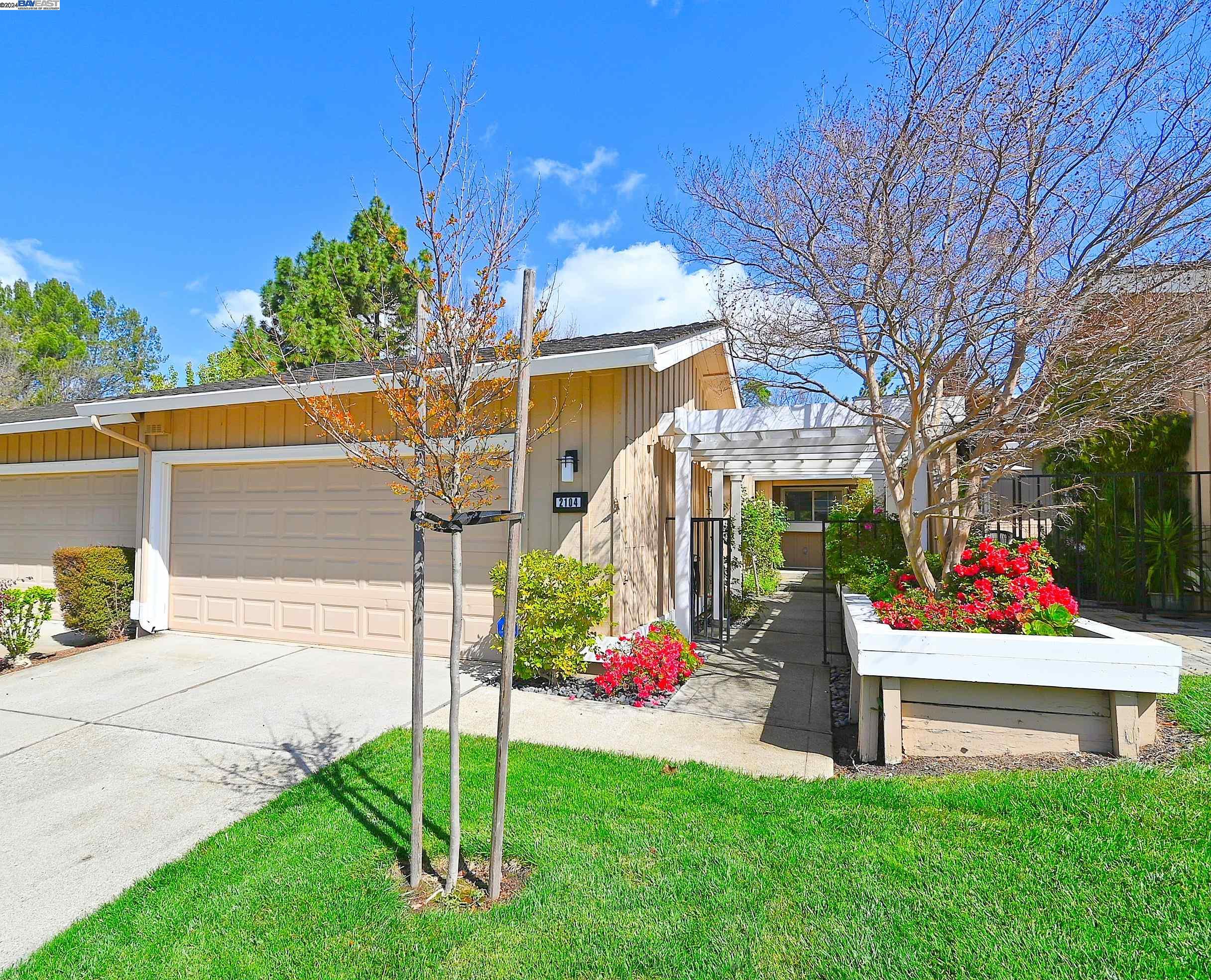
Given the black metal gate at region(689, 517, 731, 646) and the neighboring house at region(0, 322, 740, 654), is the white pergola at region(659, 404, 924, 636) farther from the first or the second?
the neighboring house at region(0, 322, 740, 654)

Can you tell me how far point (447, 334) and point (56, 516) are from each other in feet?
35.0

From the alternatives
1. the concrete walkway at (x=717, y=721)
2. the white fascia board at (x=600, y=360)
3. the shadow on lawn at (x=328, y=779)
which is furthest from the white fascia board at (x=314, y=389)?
the concrete walkway at (x=717, y=721)

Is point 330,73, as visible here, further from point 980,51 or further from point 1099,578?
point 1099,578

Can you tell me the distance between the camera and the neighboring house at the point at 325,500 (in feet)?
20.6

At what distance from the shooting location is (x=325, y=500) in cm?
739

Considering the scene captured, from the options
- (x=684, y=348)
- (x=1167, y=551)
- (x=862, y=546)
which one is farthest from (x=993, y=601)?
(x=1167, y=551)

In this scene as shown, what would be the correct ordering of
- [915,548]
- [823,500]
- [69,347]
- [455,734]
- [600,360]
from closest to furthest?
[455,734] < [915,548] < [600,360] < [823,500] < [69,347]

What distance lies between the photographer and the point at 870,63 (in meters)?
5.16

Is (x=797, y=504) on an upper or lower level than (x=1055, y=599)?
upper

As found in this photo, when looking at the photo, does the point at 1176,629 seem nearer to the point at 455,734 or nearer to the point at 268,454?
the point at 455,734

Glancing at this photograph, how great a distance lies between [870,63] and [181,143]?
1058 centimetres

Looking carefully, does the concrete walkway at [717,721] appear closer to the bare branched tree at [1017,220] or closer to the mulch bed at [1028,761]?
the mulch bed at [1028,761]

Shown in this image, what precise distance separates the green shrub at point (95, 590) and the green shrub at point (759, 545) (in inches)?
366

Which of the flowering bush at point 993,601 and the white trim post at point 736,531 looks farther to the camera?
the white trim post at point 736,531
